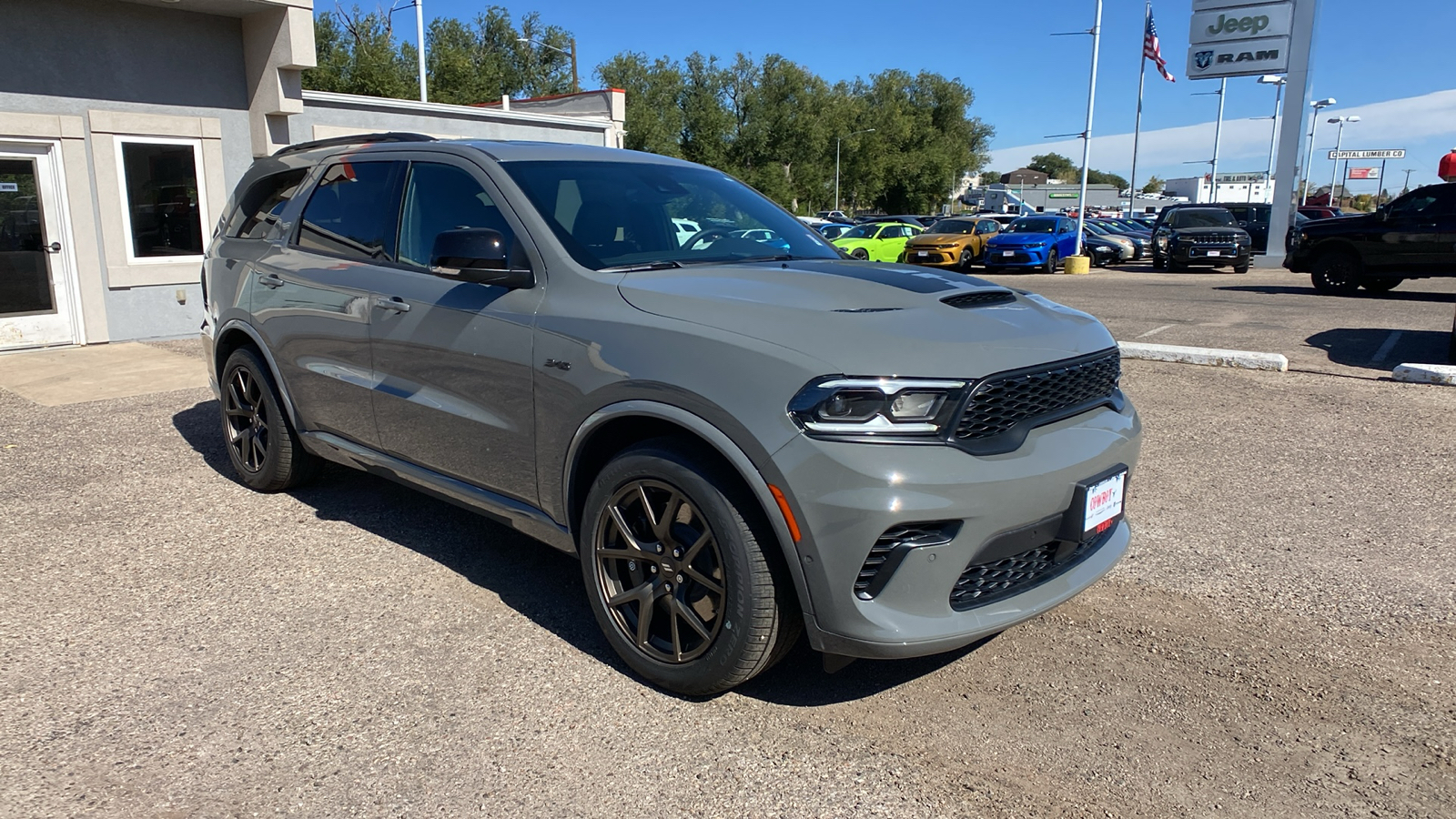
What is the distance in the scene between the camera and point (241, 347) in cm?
521

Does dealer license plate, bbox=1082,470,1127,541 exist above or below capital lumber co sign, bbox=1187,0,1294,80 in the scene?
below

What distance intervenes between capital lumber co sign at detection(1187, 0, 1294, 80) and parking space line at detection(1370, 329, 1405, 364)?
19.3 m

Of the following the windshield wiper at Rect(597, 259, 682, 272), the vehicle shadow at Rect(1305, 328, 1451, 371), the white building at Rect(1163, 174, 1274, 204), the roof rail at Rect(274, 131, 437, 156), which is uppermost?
the white building at Rect(1163, 174, 1274, 204)

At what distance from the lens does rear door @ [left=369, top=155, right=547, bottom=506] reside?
3.48 meters

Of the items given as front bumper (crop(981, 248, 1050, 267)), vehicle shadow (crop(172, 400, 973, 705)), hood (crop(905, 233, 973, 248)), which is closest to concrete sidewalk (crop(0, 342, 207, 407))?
vehicle shadow (crop(172, 400, 973, 705))

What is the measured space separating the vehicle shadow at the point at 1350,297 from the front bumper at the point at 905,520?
657 inches

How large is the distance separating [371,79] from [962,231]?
27.0m

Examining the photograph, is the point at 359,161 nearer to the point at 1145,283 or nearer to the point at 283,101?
the point at 283,101

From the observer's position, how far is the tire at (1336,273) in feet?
54.7

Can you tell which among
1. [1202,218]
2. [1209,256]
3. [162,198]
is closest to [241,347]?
[162,198]

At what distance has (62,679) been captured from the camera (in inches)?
128

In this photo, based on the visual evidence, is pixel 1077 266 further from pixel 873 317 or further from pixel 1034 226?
pixel 873 317

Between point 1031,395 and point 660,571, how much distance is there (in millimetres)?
1282

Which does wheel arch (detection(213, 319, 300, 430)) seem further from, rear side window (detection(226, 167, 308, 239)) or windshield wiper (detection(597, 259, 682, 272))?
windshield wiper (detection(597, 259, 682, 272))
